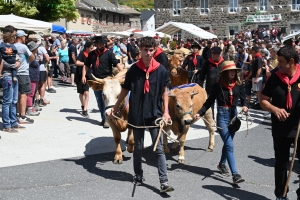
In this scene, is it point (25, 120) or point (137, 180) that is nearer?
point (137, 180)

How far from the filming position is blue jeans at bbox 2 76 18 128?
30.3 feet

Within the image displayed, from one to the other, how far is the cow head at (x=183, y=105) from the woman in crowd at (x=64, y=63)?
12.3 metres

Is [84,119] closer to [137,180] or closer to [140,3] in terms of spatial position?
[137,180]

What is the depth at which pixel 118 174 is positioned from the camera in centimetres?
704

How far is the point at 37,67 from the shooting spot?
37.2ft

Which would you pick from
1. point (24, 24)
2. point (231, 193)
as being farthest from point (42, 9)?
point (231, 193)

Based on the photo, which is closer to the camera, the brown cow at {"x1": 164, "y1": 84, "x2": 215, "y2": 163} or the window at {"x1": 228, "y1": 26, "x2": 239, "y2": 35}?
the brown cow at {"x1": 164, "y1": 84, "x2": 215, "y2": 163}

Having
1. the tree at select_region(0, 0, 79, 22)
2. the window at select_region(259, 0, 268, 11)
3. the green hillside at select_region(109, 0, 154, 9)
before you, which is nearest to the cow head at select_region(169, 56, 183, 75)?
the tree at select_region(0, 0, 79, 22)

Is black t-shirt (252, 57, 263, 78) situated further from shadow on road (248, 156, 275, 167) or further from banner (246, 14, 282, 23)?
banner (246, 14, 282, 23)

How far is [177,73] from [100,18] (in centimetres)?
4925

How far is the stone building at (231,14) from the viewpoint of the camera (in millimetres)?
48531

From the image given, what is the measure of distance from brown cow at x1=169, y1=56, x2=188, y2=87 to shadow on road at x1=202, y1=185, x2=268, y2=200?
6.22 meters

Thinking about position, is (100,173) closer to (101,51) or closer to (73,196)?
(73,196)

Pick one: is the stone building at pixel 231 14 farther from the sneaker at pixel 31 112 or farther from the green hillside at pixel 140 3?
the green hillside at pixel 140 3
